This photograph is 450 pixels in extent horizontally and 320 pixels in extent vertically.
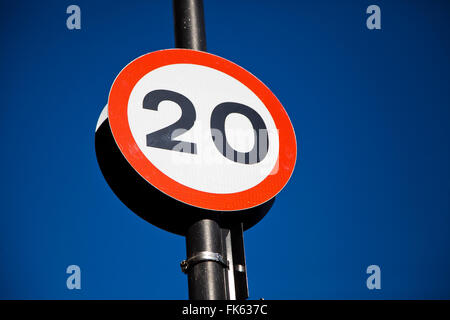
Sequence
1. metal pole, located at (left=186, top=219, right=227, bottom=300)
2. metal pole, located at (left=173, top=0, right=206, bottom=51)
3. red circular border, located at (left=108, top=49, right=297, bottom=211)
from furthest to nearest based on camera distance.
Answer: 1. metal pole, located at (left=173, top=0, right=206, bottom=51)
2. red circular border, located at (left=108, top=49, right=297, bottom=211)
3. metal pole, located at (left=186, top=219, right=227, bottom=300)

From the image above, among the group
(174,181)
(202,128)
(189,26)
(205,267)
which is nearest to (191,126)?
(202,128)

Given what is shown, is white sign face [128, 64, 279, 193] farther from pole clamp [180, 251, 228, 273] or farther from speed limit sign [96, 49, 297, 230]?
pole clamp [180, 251, 228, 273]

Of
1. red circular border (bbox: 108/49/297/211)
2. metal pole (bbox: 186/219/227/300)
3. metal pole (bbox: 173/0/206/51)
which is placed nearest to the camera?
metal pole (bbox: 186/219/227/300)

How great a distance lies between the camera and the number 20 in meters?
1.69

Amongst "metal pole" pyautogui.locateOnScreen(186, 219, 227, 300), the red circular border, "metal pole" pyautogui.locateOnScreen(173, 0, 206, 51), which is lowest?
"metal pole" pyautogui.locateOnScreen(186, 219, 227, 300)

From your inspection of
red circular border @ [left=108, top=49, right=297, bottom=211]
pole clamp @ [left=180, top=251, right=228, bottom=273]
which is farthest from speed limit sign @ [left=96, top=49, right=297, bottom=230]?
pole clamp @ [left=180, top=251, right=228, bottom=273]

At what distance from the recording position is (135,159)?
1599mm

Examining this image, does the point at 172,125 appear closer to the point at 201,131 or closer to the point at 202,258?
the point at 201,131

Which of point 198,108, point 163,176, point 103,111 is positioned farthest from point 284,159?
point 103,111

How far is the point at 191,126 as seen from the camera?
5.76 ft

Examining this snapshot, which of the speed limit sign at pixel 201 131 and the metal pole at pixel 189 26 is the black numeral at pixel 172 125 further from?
the metal pole at pixel 189 26

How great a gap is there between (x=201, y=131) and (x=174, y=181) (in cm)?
23

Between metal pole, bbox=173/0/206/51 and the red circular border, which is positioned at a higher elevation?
metal pole, bbox=173/0/206/51
